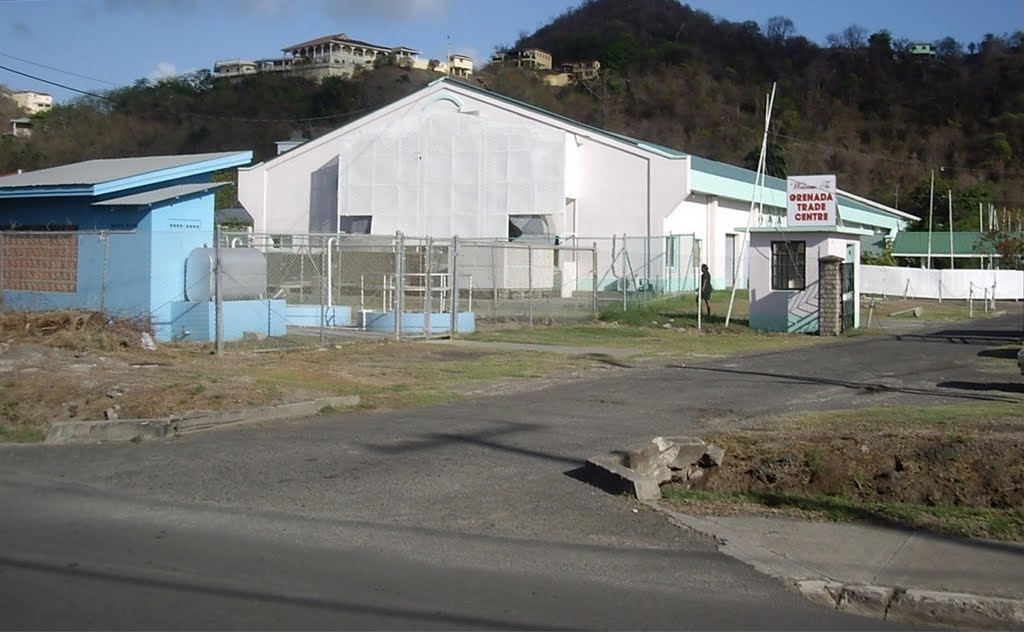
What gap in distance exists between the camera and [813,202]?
28375 mm

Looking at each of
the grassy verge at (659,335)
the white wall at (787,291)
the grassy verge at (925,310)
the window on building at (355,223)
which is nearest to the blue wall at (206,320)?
the grassy verge at (659,335)

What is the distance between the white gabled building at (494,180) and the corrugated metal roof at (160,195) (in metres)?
21.3

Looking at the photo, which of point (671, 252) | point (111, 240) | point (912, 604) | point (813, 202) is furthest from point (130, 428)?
point (671, 252)

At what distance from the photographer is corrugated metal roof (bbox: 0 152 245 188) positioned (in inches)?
862

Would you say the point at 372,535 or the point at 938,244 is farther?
the point at 938,244

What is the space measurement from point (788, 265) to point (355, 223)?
23516 millimetres

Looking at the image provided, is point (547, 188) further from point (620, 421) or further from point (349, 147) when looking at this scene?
point (620, 421)

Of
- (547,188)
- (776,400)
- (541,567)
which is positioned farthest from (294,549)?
(547,188)

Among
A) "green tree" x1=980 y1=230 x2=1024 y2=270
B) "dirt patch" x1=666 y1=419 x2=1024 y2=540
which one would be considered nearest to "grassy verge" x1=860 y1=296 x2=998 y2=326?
"green tree" x1=980 y1=230 x2=1024 y2=270

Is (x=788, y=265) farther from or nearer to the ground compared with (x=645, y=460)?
farther from the ground

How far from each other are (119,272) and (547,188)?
24.5 meters

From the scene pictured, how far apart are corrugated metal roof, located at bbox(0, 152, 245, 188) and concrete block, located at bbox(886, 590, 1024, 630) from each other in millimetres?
18483

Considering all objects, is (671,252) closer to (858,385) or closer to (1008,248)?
(858,385)

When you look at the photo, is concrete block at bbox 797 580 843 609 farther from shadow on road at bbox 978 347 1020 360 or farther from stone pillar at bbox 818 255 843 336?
stone pillar at bbox 818 255 843 336
